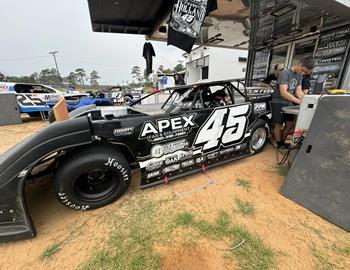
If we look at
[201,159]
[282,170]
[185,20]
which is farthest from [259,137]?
[185,20]

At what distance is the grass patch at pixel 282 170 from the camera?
9.15 feet

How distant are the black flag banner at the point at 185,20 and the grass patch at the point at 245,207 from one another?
2.76 m

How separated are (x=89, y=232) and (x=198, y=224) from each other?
1232 millimetres

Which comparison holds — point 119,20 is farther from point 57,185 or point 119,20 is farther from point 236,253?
point 236,253

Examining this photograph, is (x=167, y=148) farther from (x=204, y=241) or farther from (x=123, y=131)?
(x=204, y=241)

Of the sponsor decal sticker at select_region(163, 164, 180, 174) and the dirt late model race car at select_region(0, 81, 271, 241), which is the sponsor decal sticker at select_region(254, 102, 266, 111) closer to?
the dirt late model race car at select_region(0, 81, 271, 241)

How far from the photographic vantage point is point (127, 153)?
7.59ft

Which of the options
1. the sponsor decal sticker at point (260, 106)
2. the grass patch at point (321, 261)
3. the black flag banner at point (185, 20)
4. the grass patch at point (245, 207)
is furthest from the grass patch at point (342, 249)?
the black flag banner at point (185, 20)

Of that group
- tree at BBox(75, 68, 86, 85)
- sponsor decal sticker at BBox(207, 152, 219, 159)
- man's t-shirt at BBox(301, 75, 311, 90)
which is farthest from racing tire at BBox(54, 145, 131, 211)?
tree at BBox(75, 68, 86, 85)

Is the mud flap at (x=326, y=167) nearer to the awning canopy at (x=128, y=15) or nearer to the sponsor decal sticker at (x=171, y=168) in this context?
the sponsor decal sticker at (x=171, y=168)

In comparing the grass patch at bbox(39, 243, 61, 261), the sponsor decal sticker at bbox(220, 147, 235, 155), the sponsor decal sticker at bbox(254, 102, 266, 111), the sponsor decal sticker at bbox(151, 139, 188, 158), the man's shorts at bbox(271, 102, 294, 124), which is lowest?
the grass patch at bbox(39, 243, 61, 261)

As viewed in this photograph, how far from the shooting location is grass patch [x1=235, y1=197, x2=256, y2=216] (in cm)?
197

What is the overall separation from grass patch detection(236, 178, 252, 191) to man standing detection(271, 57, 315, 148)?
5.68 feet

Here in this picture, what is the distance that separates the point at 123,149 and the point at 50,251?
1263 mm
